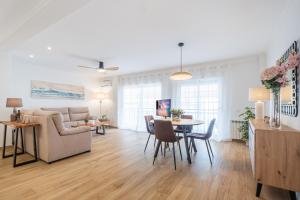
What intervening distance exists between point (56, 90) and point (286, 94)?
629 cm

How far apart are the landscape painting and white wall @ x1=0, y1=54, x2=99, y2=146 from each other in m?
0.13

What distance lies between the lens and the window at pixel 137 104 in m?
5.96

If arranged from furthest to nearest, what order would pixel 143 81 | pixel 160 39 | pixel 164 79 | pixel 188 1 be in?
pixel 143 81, pixel 164 79, pixel 160 39, pixel 188 1

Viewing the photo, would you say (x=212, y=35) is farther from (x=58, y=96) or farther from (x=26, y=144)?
(x=58, y=96)

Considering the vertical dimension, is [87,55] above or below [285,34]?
above

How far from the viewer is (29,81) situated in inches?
194

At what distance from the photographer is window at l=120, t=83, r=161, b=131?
19.6 feet

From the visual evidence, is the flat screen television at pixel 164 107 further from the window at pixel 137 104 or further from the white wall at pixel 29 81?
the white wall at pixel 29 81

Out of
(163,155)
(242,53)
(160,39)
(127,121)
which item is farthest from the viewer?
(127,121)

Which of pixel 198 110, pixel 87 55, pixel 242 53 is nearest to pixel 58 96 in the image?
pixel 87 55

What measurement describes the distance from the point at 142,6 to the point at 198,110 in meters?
3.69

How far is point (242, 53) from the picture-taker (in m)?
3.95

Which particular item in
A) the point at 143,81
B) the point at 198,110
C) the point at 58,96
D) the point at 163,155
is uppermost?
the point at 143,81

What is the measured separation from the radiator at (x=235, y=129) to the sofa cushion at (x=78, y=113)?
5148mm
